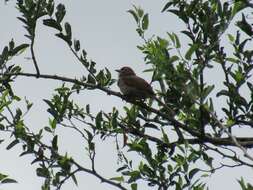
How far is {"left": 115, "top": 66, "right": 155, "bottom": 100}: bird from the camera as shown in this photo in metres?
7.92

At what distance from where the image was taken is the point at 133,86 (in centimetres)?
919

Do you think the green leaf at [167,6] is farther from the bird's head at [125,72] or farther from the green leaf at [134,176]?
the bird's head at [125,72]

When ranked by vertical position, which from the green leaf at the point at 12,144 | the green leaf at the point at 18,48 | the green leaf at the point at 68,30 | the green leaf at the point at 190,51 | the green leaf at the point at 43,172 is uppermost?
the green leaf at the point at 68,30

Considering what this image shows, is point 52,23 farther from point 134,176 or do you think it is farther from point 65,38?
point 134,176

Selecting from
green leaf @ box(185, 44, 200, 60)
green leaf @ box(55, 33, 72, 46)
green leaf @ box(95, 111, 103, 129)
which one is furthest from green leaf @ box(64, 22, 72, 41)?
green leaf @ box(185, 44, 200, 60)

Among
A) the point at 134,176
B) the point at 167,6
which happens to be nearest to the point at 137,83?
the point at 167,6

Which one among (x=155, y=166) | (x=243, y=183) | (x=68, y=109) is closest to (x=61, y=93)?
(x=68, y=109)

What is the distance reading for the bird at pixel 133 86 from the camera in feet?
26.0

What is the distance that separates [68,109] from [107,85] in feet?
1.41

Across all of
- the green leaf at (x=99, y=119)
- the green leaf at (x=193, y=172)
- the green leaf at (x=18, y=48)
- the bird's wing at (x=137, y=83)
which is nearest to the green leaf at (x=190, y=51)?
the green leaf at (x=193, y=172)

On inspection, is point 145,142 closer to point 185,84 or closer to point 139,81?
point 185,84

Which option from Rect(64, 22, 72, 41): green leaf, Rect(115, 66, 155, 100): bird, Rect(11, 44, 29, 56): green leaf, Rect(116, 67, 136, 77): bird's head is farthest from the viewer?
Rect(116, 67, 136, 77): bird's head

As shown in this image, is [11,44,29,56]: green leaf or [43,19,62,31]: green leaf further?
[11,44,29,56]: green leaf

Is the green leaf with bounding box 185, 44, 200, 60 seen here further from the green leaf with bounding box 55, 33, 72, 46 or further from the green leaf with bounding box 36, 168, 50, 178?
the green leaf with bounding box 55, 33, 72, 46
